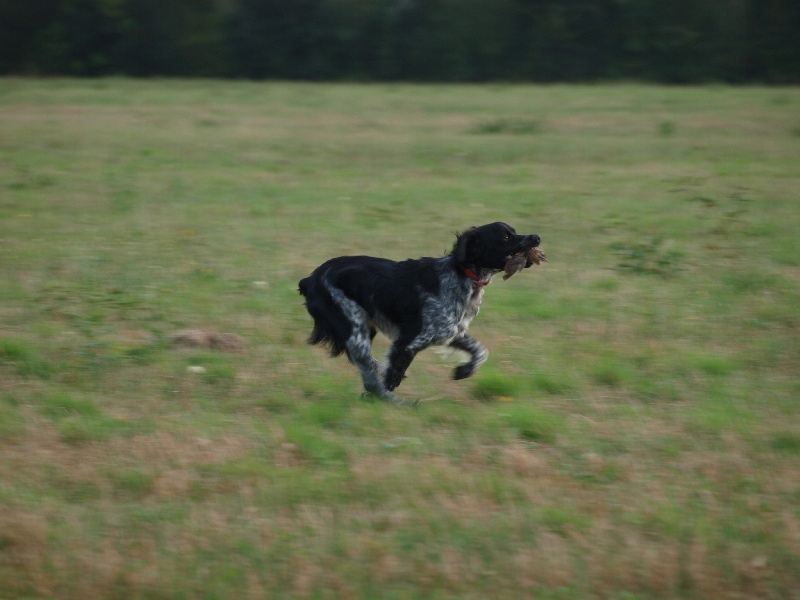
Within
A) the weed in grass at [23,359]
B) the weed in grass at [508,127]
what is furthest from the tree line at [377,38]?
the weed in grass at [23,359]

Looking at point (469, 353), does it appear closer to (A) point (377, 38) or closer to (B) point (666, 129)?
(B) point (666, 129)

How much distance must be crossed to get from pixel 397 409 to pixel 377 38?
128 ft

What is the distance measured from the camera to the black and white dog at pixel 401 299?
6.88 meters

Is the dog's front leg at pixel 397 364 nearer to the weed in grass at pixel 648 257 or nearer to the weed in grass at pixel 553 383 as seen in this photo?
the weed in grass at pixel 553 383

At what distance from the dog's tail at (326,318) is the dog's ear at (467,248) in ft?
3.09

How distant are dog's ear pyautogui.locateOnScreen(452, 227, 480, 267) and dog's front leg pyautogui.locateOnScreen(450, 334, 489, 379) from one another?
23.8 inches

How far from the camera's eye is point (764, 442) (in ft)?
19.1

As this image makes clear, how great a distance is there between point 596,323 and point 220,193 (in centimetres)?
807

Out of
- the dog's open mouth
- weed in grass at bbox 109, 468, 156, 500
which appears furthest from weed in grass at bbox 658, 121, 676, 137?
weed in grass at bbox 109, 468, 156, 500

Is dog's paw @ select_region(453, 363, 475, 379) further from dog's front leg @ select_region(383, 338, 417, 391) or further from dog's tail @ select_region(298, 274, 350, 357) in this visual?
dog's tail @ select_region(298, 274, 350, 357)

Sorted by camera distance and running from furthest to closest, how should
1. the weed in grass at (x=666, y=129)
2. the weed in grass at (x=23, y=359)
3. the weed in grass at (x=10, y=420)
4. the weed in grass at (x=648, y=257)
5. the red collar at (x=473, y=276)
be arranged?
the weed in grass at (x=666, y=129) → the weed in grass at (x=648, y=257) → the weed in grass at (x=23, y=359) → the red collar at (x=473, y=276) → the weed in grass at (x=10, y=420)

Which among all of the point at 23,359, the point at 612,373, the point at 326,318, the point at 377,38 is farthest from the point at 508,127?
the point at 377,38

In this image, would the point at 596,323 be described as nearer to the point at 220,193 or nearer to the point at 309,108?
the point at 220,193

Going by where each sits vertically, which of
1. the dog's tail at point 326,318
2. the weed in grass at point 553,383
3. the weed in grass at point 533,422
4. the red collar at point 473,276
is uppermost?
the red collar at point 473,276
